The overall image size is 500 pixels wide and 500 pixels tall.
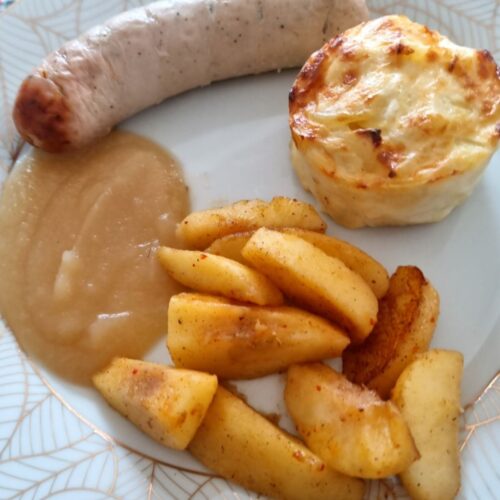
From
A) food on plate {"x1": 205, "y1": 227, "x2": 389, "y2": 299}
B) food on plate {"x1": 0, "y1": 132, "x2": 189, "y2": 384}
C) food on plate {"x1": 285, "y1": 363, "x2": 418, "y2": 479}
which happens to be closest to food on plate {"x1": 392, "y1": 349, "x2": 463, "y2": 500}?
food on plate {"x1": 285, "y1": 363, "x2": 418, "y2": 479}

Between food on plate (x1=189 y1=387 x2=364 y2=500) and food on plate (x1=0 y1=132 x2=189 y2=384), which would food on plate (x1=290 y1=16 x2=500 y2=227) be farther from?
food on plate (x1=189 y1=387 x2=364 y2=500)

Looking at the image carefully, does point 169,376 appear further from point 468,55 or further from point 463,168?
point 468,55

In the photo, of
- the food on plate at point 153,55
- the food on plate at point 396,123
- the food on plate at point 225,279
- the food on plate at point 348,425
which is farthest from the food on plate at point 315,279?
the food on plate at point 153,55

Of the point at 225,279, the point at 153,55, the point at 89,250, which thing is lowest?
the point at 89,250

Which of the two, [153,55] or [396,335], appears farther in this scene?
[153,55]

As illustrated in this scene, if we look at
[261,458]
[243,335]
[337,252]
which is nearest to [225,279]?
[243,335]

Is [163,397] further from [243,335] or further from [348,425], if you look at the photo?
[348,425]

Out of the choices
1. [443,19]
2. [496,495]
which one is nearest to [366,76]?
[443,19]
